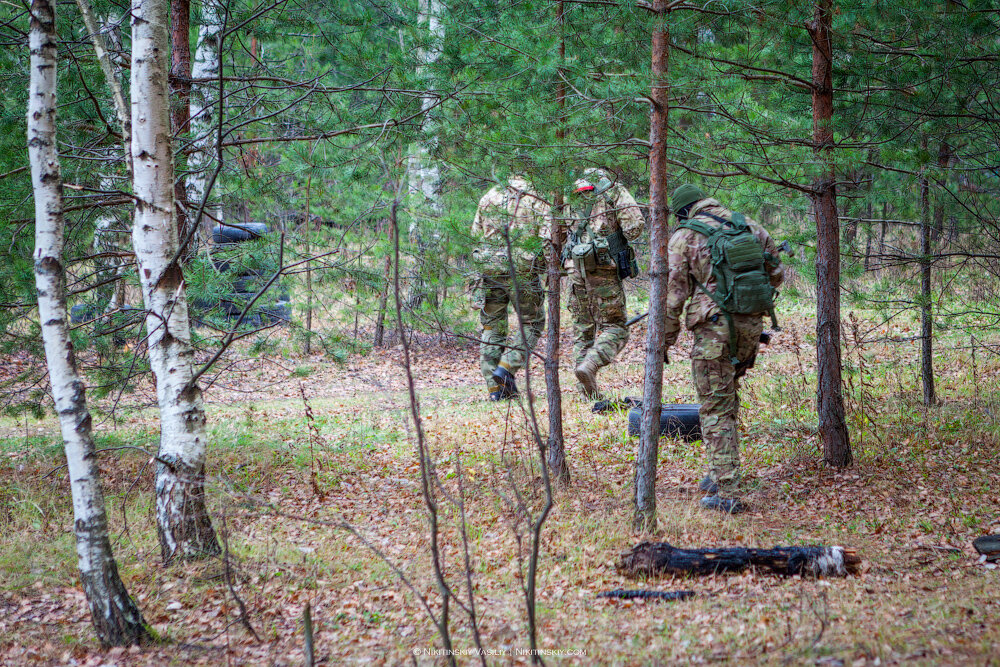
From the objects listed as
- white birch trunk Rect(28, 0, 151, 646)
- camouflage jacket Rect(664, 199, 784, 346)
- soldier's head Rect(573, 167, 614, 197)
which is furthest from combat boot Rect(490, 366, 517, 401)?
white birch trunk Rect(28, 0, 151, 646)

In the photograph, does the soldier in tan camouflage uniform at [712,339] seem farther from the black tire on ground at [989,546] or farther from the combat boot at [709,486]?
the black tire on ground at [989,546]

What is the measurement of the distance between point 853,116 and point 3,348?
26.4 feet

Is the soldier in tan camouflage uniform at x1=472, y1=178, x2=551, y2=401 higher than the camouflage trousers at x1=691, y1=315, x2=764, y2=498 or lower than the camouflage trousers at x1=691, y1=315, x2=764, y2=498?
higher

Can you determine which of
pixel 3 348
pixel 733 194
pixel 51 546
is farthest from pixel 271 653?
pixel 733 194

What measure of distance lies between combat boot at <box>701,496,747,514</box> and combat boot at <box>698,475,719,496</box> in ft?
0.28

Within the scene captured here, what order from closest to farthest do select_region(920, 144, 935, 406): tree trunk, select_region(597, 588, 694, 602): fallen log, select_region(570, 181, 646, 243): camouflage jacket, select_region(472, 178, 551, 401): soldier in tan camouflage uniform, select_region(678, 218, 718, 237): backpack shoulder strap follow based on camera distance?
select_region(597, 588, 694, 602): fallen log < select_region(472, 178, 551, 401): soldier in tan camouflage uniform < select_region(678, 218, 718, 237): backpack shoulder strap < select_region(920, 144, 935, 406): tree trunk < select_region(570, 181, 646, 243): camouflage jacket

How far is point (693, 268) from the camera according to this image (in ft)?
20.6

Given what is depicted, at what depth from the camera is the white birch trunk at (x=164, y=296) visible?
15.6 ft

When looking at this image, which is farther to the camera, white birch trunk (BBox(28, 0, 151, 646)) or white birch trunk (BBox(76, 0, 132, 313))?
white birch trunk (BBox(76, 0, 132, 313))

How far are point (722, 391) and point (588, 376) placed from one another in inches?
135

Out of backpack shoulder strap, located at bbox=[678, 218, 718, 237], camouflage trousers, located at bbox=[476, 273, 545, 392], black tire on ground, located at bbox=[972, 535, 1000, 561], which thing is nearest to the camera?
black tire on ground, located at bbox=[972, 535, 1000, 561]

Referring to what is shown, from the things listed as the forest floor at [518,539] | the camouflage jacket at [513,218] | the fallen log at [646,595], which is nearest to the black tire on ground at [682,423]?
the forest floor at [518,539]

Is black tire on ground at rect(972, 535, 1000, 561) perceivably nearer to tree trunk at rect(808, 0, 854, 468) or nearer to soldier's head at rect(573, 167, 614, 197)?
tree trunk at rect(808, 0, 854, 468)

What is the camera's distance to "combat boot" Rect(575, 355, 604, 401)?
953cm
